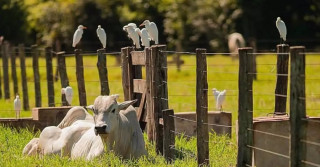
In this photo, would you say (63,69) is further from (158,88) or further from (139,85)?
(158,88)

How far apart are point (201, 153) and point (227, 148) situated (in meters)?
2.03

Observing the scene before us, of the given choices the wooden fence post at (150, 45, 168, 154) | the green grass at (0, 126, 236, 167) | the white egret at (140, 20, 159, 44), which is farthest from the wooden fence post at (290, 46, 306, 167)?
the white egret at (140, 20, 159, 44)

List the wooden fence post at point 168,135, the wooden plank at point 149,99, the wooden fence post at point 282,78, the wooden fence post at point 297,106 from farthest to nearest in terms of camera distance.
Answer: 1. the wooden plank at point 149,99
2. the wooden fence post at point 282,78
3. the wooden fence post at point 168,135
4. the wooden fence post at point 297,106

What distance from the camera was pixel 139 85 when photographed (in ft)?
48.5

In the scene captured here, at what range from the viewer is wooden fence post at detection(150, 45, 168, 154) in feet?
43.4

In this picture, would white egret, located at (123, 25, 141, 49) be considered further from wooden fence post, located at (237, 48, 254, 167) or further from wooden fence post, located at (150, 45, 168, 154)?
wooden fence post, located at (237, 48, 254, 167)

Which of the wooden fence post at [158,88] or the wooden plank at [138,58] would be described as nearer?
the wooden fence post at [158,88]

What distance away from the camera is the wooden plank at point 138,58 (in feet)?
47.4

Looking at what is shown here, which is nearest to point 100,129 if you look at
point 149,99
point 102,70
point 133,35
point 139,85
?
point 149,99

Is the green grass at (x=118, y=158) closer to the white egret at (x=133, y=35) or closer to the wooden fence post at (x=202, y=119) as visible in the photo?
the wooden fence post at (x=202, y=119)

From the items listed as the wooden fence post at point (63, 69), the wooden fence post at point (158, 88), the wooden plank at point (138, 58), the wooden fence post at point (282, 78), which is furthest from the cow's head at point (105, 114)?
the wooden fence post at point (63, 69)

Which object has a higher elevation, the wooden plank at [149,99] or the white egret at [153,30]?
the white egret at [153,30]

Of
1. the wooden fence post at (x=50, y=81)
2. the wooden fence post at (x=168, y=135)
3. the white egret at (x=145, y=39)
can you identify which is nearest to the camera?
the wooden fence post at (x=168, y=135)

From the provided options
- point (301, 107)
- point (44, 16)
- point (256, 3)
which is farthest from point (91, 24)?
point (301, 107)
